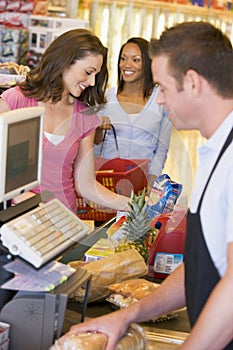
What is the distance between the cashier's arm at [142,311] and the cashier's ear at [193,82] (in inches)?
25.0

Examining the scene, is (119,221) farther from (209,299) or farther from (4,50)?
(4,50)

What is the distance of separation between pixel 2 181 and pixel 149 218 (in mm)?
1263

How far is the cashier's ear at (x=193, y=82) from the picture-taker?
2.06m

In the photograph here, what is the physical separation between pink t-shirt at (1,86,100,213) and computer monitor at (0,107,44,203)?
4.68 feet

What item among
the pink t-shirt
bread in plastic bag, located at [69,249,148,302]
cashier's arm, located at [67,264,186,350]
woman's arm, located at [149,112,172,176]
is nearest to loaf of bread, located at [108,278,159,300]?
bread in plastic bag, located at [69,249,148,302]

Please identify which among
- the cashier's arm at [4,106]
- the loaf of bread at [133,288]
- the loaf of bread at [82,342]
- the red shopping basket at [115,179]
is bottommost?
the red shopping basket at [115,179]

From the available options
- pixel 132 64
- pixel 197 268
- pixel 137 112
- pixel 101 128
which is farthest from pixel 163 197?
pixel 132 64

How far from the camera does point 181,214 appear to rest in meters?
3.38

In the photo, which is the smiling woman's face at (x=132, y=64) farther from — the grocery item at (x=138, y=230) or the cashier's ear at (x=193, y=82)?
the cashier's ear at (x=193, y=82)

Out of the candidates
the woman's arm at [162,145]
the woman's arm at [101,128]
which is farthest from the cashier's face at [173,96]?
the woman's arm at [162,145]

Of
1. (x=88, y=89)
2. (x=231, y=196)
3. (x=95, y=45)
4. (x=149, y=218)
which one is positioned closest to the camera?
(x=231, y=196)

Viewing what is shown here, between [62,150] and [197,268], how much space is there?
1.79 meters

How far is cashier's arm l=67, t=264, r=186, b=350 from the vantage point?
2.19 meters

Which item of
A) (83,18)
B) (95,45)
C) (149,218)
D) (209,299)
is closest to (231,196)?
(209,299)
